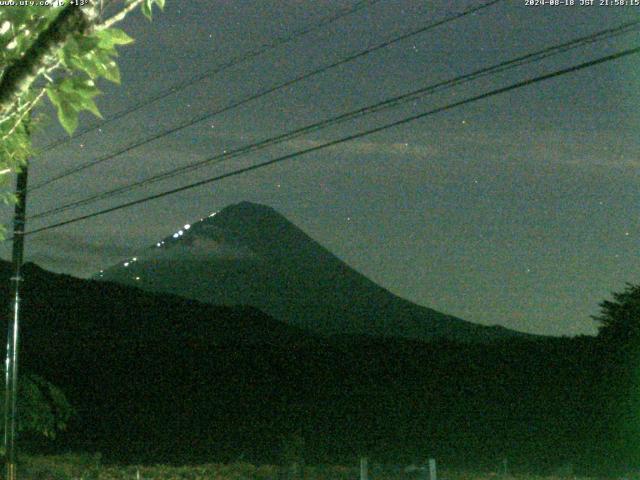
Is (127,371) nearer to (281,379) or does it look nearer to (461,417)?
(281,379)

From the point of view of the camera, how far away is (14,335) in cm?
1838

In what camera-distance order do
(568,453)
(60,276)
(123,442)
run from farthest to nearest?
(60,276), (123,442), (568,453)

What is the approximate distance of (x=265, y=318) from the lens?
73.1 m

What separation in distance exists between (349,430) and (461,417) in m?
3.43

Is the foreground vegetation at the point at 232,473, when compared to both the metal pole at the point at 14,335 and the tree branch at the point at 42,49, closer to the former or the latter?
the metal pole at the point at 14,335

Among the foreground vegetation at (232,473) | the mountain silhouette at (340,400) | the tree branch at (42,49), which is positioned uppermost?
the tree branch at (42,49)

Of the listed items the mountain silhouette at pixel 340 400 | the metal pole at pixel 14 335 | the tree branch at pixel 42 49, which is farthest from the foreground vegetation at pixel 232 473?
the tree branch at pixel 42 49

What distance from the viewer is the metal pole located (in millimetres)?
17781

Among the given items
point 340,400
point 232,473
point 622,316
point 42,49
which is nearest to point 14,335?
point 232,473

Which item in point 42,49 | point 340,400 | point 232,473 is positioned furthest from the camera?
point 340,400

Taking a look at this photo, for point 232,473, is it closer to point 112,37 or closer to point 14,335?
point 14,335

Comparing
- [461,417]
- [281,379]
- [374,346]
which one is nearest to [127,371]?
[281,379]

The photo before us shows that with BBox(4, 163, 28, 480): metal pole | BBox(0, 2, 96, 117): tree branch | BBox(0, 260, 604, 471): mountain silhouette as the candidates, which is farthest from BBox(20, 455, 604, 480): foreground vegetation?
BBox(0, 2, 96, 117): tree branch

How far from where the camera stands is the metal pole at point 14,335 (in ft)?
58.3
